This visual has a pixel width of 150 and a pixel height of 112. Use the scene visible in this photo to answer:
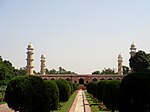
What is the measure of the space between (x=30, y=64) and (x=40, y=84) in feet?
198

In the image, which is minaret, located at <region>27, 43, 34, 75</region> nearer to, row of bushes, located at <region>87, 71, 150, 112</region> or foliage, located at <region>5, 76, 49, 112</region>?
foliage, located at <region>5, 76, 49, 112</region>

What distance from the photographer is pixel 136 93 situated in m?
11.2

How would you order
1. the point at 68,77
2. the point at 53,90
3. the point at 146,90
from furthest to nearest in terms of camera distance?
the point at 68,77, the point at 53,90, the point at 146,90

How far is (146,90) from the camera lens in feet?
36.4

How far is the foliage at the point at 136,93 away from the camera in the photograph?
11109 millimetres

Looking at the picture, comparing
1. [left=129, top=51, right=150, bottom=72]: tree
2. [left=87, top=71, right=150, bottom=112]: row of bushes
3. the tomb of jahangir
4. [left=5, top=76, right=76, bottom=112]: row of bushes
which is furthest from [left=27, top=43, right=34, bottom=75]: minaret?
[left=87, top=71, right=150, bottom=112]: row of bushes

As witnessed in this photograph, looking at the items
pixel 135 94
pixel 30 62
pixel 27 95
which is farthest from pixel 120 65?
pixel 135 94

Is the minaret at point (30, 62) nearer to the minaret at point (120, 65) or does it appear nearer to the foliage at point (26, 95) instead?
the minaret at point (120, 65)

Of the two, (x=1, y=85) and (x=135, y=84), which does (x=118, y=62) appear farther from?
(x=135, y=84)

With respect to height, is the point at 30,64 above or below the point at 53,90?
above

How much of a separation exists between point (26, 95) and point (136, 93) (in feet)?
12.8

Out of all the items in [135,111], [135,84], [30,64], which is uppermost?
[30,64]

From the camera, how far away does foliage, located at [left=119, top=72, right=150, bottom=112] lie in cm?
1111

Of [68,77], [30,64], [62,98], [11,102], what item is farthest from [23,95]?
[68,77]
